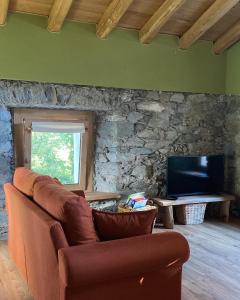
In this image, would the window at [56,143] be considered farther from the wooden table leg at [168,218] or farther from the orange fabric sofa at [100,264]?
the orange fabric sofa at [100,264]

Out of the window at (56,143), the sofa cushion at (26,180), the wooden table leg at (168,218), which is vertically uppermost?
the window at (56,143)

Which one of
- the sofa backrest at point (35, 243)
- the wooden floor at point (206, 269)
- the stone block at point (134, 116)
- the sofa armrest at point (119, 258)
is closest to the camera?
the sofa armrest at point (119, 258)

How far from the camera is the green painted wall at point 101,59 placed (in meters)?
Answer: 4.45

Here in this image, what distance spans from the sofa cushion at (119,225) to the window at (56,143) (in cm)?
242

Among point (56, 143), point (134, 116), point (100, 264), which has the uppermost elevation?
point (134, 116)

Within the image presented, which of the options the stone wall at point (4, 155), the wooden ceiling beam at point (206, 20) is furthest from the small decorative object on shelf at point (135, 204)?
the wooden ceiling beam at point (206, 20)

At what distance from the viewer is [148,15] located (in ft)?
15.4

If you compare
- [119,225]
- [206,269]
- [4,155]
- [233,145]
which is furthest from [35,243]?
[233,145]

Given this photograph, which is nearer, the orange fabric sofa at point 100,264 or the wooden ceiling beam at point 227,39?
the orange fabric sofa at point 100,264

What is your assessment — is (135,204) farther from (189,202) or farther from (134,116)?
(134,116)

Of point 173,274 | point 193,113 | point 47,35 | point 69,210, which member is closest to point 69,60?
point 47,35

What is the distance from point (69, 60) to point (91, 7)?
2.33ft

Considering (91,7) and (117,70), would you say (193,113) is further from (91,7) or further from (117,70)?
(91,7)

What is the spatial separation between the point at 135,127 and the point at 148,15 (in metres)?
1.50
